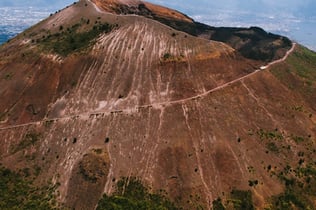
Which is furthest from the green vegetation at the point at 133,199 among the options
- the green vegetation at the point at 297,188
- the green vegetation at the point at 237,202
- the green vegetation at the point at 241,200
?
the green vegetation at the point at 297,188

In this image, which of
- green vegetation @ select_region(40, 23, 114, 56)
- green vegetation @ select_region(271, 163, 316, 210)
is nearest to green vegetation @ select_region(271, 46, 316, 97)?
green vegetation @ select_region(271, 163, 316, 210)

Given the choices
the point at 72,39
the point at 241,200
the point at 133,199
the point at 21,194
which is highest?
the point at 72,39

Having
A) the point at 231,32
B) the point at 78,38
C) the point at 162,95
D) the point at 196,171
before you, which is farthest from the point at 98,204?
the point at 231,32

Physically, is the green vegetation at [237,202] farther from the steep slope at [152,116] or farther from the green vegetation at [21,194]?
the green vegetation at [21,194]

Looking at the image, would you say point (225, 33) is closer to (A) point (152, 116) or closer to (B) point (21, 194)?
(A) point (152, 116)

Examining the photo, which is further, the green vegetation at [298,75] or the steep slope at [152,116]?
the green vegetation at [298,75]

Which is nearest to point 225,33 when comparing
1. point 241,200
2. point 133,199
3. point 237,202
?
point 241,200
